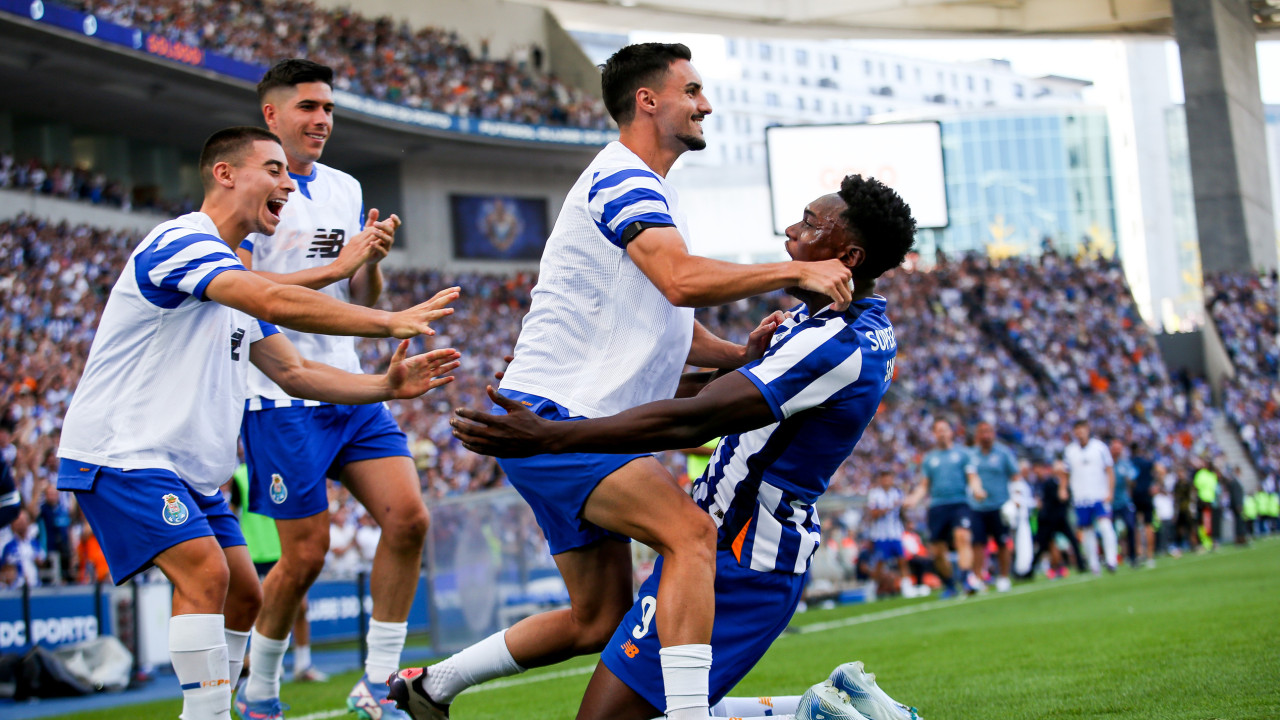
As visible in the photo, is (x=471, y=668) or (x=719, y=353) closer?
(x=471, y=668)

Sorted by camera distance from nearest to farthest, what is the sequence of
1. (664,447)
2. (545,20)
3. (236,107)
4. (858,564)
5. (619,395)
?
(664,447)
(619,395)
(858,564)
(236,107)
(545,20)

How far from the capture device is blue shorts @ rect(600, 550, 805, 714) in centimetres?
365

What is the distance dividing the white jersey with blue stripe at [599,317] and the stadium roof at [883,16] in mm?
36683

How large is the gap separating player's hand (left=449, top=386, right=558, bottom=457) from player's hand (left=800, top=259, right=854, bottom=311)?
34.2 inches

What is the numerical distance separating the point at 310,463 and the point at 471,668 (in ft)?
4.92

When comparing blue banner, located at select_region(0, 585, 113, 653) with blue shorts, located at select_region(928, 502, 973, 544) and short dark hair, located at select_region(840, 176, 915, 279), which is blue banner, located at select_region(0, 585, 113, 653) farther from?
blue shorts, located at select_region(928, 502, 973, 544)

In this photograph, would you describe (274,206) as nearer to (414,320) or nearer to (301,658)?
(414,320)

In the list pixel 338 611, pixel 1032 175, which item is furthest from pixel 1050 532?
pixel 1032 175

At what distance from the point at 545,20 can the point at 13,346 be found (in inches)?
1134

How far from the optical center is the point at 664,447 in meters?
3.46

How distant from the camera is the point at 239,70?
30.5 meters

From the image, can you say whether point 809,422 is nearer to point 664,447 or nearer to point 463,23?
point 664,447

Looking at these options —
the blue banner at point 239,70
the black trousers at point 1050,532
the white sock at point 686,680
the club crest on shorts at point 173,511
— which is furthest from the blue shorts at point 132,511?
the blue banner at point 239,70

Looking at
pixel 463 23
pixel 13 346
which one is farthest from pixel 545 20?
pixel 13 346
